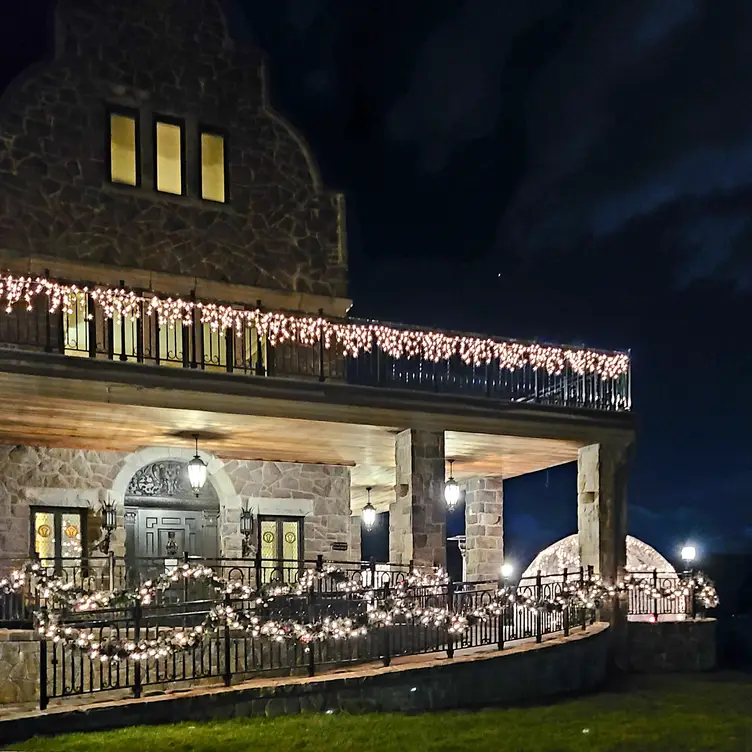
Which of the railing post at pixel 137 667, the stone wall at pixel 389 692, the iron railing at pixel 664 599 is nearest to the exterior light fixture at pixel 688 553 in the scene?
the iron railing at pixel 664 599

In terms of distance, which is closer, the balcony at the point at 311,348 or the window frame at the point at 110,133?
the balcony at the point at 311,348

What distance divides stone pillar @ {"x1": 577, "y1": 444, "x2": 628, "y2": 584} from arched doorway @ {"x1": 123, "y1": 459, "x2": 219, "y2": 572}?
6406 mm

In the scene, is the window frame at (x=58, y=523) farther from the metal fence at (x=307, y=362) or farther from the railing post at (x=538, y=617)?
the railing post at (x=538, y=617)

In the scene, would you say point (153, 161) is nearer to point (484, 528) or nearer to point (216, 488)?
point (216, 488)

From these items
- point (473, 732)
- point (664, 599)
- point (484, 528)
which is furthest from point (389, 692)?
point (484, 528)

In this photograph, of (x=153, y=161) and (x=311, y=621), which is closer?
(x=311, y=621)

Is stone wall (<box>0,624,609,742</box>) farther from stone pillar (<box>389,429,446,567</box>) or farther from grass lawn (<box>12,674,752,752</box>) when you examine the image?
stone pillar (<box>389,429,446,567</box>)

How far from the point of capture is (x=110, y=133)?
17.1 meters

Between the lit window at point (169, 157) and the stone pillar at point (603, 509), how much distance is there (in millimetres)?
8432

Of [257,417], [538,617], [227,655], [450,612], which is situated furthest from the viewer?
[257,417]

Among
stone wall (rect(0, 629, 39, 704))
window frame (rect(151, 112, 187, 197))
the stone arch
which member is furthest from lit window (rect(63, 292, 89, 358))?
stone wall (rect(0, 629, 39, 704))

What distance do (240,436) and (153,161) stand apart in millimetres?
4998

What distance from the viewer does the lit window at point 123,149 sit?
1717 centimetres

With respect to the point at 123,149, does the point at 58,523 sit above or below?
below
